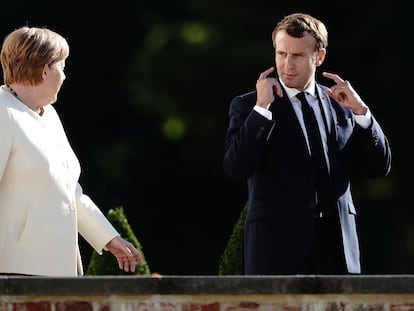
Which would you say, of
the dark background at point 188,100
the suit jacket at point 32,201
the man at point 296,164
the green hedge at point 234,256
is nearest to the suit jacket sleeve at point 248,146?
the man at point 296,164

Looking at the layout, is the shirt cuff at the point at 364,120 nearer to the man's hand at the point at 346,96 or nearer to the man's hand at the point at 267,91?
the man's hand at the point at 346,96

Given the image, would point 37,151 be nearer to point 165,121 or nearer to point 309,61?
point 309,61

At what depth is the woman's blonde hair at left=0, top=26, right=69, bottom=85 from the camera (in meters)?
6.02

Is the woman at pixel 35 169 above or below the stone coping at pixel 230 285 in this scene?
above

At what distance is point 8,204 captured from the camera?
19.3ft

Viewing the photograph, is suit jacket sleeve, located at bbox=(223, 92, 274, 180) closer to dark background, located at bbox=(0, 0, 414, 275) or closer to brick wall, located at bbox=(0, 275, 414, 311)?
brick wall, located at bbox=(0, 275, 414, 311)

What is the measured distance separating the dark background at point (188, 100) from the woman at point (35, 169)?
12.9 metres

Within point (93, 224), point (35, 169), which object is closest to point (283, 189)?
point (93, 224)

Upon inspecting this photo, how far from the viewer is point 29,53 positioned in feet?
19.7

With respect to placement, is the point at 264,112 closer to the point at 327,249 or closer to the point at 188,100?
the point at 327,249

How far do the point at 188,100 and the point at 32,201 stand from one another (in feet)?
47.9

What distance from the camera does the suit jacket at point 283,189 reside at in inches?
254

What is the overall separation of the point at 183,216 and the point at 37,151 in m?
16.2

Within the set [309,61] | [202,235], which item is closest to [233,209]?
[202,235]
